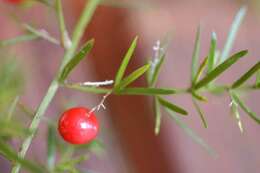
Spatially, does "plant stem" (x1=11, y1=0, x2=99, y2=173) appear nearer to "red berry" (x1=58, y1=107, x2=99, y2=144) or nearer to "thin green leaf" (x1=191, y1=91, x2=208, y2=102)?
"red berry" (x1=58, y1=107, x2=99, y2=144)

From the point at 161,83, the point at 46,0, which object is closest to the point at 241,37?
the point at 161,83

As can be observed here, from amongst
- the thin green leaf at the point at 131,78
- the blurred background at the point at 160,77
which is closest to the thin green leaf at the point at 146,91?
the thin green leaf at the point at 131,78

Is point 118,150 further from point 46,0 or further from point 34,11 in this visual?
point 46,0

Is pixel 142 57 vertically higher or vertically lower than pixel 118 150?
higher

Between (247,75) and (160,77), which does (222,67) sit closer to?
(247,75)

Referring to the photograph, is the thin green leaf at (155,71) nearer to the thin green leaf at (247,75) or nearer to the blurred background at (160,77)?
the thin green leaf at (247,75)

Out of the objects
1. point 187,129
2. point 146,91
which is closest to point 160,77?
point 187,129
